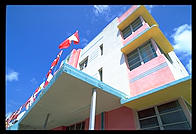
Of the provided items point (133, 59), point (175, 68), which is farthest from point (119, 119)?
point (175, 68)

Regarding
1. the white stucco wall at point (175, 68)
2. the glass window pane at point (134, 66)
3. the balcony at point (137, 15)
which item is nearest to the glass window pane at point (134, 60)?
the glass window pane at point (134, 66)

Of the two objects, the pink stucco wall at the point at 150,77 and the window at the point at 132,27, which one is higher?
the window at the point at 132,27

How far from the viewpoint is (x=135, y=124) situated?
4.89 metres

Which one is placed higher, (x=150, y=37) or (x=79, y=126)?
(x=150, y=37)

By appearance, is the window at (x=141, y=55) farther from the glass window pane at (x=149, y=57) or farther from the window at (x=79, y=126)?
the window at (x=79, y=126)

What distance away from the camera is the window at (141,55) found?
6.29 meters

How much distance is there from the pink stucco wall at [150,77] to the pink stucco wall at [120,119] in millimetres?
935

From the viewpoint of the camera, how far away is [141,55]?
22.1 feet

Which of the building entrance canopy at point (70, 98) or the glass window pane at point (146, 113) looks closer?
the building entrance canopy at point (70, 98)

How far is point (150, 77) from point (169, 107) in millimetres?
1488

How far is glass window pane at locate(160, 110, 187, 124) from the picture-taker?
4117 millimetres

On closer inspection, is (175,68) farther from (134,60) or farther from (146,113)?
(146,113)

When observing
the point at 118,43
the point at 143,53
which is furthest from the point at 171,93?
the point at 118,43
